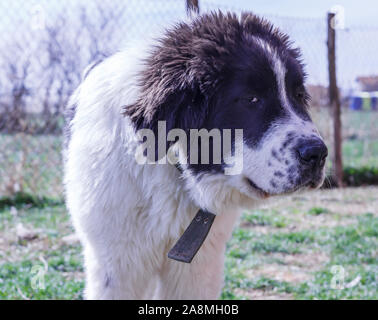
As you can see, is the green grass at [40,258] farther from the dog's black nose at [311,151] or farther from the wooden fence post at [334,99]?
the wooden fence post at [334,99]

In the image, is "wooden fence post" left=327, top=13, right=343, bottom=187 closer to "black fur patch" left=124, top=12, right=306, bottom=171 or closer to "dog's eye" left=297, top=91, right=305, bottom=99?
"dog's eye" left=297, top=91, right=305, bottom=99

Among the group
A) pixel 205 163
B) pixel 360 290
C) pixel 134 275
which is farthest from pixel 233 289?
pixel 205 163

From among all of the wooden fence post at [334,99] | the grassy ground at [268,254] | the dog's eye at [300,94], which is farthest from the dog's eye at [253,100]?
the wooden fence post at [334,99]

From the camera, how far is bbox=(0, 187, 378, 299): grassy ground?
3.51m

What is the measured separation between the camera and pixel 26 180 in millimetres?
5922

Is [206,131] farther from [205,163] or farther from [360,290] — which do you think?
A: [360,290]

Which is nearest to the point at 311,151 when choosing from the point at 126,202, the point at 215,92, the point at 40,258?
the point at 215,92

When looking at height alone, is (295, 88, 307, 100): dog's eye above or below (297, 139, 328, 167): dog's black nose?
above

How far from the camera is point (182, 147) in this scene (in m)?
→ 2.23

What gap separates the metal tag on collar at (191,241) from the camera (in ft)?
7.50

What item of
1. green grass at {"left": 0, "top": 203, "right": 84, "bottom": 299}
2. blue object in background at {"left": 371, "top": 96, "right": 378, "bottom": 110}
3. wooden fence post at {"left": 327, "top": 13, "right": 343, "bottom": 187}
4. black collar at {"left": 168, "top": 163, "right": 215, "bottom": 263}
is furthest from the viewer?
blue object in background at {"left": 371, "top": 96, "right": 378, "bottom": 110}

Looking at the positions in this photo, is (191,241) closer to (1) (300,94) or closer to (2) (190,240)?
(2) (190,240)

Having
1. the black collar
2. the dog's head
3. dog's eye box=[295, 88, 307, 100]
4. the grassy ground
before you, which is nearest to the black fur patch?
the dog's head
